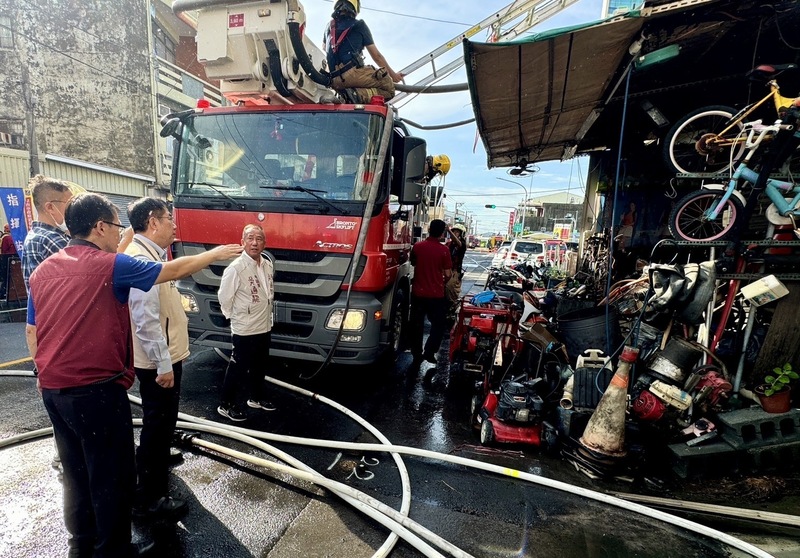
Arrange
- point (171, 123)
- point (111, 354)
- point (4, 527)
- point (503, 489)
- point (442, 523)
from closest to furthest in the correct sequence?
point (111, 354) < point (4, 527) < point (442, 523) < point (503, 489) < point (171, 123)

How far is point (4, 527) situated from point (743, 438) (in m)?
5.08

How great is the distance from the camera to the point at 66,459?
180cm

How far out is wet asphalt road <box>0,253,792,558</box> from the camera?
2180 mm

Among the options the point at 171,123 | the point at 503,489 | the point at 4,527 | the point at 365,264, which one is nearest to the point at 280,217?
the point at 365,264

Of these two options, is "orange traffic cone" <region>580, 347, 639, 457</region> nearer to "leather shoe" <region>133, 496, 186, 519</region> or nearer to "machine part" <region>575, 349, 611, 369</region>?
"machine part" <region>575, 349, 611, 369</region>

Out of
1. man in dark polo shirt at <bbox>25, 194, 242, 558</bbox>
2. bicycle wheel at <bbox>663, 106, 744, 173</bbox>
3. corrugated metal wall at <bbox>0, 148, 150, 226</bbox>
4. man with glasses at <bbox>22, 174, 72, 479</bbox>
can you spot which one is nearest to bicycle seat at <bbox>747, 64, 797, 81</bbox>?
bicycle wheel at <bbox>663, 106, 744, 173</bbox>

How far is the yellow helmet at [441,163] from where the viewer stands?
6664 mm

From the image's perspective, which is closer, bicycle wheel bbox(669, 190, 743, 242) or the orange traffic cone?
the orange traffic cone

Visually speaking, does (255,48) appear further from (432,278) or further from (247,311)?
(432,278)

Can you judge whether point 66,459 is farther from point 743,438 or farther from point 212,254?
point 743,438

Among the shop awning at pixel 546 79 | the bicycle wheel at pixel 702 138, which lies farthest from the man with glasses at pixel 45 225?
the bicycle wheel at pixel 702 138

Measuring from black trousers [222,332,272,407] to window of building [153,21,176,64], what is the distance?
68.5ft

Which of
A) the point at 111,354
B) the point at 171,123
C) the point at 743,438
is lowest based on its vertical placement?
the point at 743,438

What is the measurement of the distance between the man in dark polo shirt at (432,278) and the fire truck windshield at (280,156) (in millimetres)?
1548
